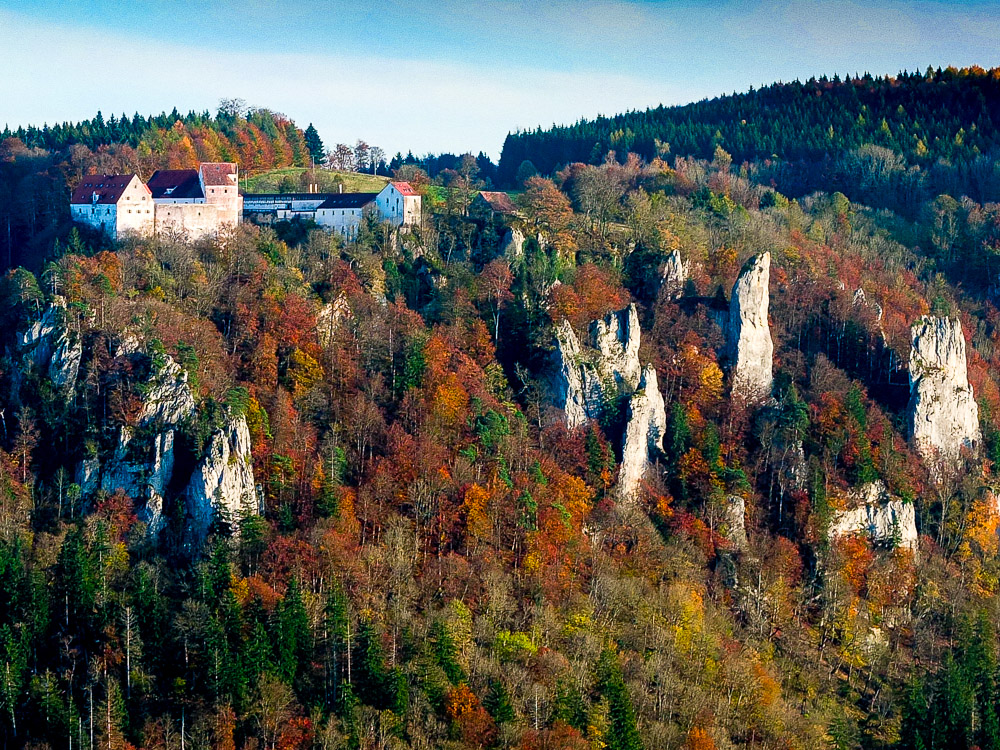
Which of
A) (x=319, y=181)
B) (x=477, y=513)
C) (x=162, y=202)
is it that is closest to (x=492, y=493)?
(x=477, y=513)

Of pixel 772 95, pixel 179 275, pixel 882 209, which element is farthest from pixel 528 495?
pixel 772 95

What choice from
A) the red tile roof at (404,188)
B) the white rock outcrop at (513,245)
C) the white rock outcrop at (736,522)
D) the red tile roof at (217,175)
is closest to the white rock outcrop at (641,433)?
the white rock outcrop at (736,522)

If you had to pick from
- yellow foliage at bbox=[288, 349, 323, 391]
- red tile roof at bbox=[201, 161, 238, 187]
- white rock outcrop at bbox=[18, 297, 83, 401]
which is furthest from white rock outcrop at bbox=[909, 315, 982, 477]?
white rock outcrop at bbox=[18, 297, 83, 401]

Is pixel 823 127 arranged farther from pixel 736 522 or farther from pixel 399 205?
pixel 736 522

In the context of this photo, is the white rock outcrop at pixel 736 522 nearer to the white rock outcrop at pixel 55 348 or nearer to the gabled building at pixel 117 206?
the white rock outcrop at pixel 55 348

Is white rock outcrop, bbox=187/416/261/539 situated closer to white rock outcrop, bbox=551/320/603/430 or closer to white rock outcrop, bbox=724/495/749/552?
white rock outcrop, bbox=551/320/603/430

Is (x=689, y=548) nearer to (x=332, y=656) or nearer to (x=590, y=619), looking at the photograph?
(x=590, y=619)
